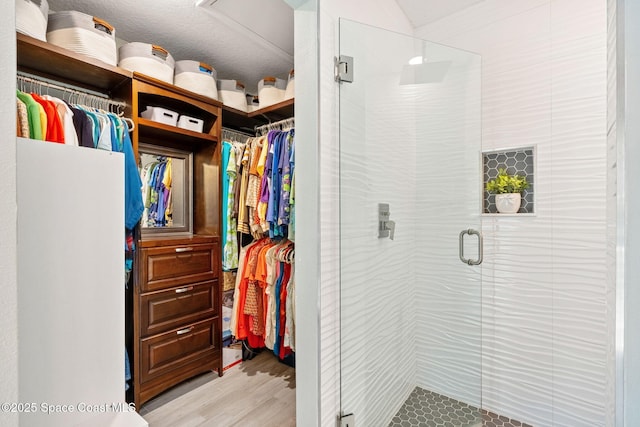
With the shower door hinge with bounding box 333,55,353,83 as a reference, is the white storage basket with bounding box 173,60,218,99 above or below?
above

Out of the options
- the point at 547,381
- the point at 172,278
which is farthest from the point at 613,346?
the point at 172,278

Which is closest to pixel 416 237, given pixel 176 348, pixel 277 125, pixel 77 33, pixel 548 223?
pixel 548 223

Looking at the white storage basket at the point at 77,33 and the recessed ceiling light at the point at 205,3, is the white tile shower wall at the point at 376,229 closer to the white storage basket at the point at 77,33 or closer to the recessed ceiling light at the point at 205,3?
the recessed ceiling light at the point at 205,3

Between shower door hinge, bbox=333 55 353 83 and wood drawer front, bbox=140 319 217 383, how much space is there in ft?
6.03

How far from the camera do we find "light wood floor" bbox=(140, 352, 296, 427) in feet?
5.24

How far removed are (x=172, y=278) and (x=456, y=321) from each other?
1.84m

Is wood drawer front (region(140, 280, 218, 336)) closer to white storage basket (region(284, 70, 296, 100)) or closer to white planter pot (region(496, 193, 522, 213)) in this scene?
white storage basket (region(284, 70, 296, 100))

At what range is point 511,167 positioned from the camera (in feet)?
5.41

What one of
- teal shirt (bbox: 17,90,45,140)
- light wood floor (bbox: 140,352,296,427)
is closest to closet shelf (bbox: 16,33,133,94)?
teal shirt (bbox: 17,90,45,140)

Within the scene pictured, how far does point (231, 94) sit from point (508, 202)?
211cm

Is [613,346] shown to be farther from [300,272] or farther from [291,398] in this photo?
[291,398]

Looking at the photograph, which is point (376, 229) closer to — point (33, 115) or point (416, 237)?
point (416, 237)

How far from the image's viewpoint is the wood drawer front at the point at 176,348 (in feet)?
5.49

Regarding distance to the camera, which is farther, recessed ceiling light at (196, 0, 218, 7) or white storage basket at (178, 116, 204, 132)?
white storage basket at (178, 116, 204, 132)
